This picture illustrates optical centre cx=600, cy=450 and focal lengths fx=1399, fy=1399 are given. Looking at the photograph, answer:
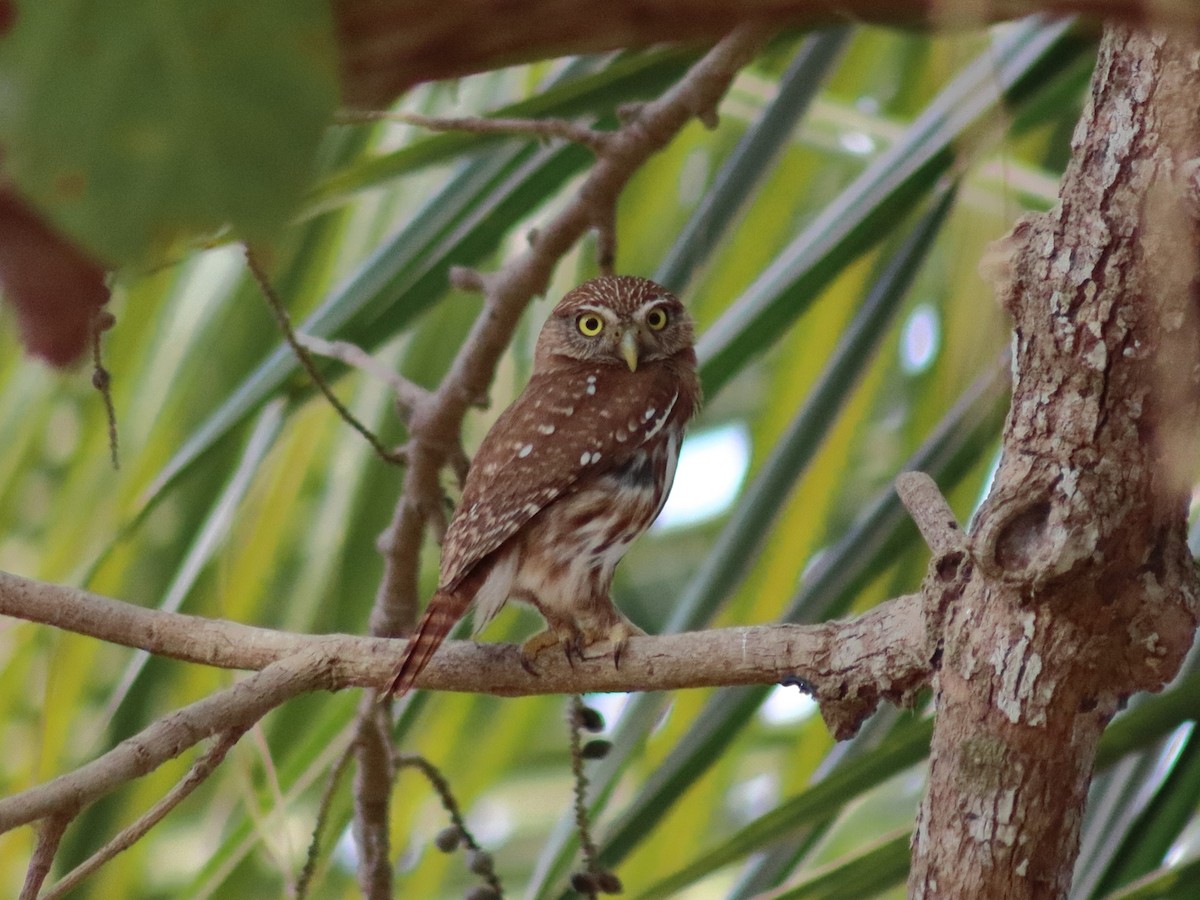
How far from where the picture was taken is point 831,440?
278 centimetres

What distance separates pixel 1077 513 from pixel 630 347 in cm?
177

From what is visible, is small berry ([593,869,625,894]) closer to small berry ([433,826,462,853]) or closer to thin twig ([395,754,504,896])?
thin twig ([395,754,504,896])

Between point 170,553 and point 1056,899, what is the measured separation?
2099mm

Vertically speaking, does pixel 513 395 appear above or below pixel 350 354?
above

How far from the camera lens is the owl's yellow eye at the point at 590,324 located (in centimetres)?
326

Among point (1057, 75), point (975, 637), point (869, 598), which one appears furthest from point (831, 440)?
point (975, 637)

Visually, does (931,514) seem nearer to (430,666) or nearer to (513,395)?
(430,666)

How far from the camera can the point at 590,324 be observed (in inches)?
129

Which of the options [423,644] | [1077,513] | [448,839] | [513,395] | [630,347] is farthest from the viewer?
[513,395]

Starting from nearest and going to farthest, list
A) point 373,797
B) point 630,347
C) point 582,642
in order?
point 582,642
point 373,797
point 630,347

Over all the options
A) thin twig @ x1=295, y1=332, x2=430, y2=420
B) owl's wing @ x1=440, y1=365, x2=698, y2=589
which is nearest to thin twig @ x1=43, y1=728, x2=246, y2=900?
owl's wing @ x1=440, y1=365, x2=698, y2=589

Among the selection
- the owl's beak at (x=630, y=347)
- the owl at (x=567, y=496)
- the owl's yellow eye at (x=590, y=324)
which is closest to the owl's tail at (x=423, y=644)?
the owl at (x=567, y=496)

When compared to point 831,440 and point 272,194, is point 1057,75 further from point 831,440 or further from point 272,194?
point 272,194

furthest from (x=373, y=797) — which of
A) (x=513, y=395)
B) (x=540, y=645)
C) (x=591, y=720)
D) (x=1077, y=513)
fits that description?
(x=1077, y=513)
